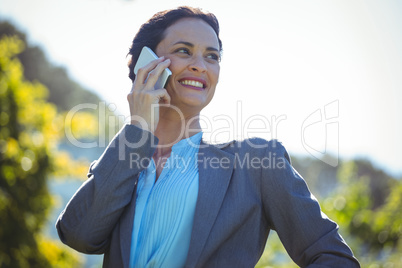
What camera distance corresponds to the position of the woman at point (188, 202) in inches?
67.4

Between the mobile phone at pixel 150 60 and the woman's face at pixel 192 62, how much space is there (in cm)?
8

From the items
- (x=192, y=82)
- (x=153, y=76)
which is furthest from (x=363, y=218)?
(x=153, y=76)

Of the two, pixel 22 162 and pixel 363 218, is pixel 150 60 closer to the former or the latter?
pixel 22 162

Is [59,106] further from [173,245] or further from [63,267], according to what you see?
[173,245]

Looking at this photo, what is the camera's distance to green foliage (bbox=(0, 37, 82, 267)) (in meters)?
5.46

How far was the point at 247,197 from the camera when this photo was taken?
1827 millimetres

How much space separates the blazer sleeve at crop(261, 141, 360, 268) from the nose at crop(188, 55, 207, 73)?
2.52 ft

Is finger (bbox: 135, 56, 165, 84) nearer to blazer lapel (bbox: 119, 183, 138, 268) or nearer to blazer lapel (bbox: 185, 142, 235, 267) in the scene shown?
blazer lapel (bbox: 185, 142, 235, 267)

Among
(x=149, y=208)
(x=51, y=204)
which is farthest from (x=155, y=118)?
(x=51, y=204)

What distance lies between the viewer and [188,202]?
1893mm

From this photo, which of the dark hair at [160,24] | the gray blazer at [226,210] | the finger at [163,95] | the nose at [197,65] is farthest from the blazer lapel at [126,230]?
the dark hair at [160,24]

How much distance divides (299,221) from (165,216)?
71 centimetres

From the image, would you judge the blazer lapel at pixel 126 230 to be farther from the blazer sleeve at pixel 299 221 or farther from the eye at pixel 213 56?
the eye at pixel 213 56

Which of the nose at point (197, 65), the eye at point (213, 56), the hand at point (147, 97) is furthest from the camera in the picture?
the eye at point (213, 56)
